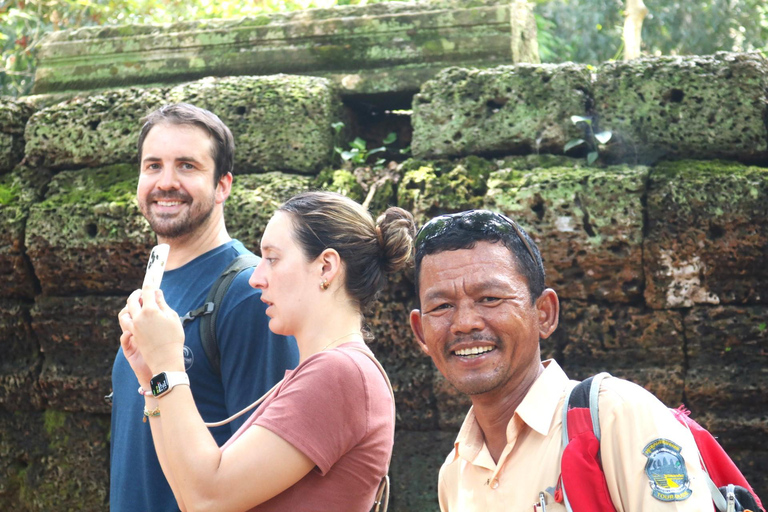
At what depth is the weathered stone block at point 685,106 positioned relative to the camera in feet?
12.5

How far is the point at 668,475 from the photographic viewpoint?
5.09 feet

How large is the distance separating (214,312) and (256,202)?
1.49 m

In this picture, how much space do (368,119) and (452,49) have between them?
2.15 feet

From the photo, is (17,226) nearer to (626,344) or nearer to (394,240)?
(394,240)

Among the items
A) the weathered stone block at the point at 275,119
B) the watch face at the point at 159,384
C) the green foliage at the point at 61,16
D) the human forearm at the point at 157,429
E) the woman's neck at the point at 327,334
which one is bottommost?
the human forearm at the point at 157,429

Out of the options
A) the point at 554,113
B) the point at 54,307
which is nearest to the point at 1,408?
the point at 54,307

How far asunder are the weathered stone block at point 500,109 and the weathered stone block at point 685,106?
0.55ft

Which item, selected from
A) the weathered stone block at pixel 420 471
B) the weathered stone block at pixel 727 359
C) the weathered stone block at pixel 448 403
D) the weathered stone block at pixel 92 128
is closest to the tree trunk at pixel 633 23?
the weathered stone block at pixel 727 359

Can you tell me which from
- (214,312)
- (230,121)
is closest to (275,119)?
(230,121)

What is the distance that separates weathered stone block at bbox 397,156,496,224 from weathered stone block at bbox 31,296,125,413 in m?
1.63

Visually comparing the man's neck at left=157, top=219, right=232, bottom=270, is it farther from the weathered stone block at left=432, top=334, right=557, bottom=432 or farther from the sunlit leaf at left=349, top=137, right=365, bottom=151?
the sunlit leaf at left=349, top=137, right=365, bottom=151

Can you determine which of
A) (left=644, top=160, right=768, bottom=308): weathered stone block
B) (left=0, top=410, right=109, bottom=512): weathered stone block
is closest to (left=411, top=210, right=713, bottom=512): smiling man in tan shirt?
(left=644, top=160, right=768, bottom=308): weathered stone block

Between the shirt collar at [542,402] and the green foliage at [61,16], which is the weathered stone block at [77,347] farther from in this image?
the green foliage at [61,16]

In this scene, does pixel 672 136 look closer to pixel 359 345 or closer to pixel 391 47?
pixel 391 47
